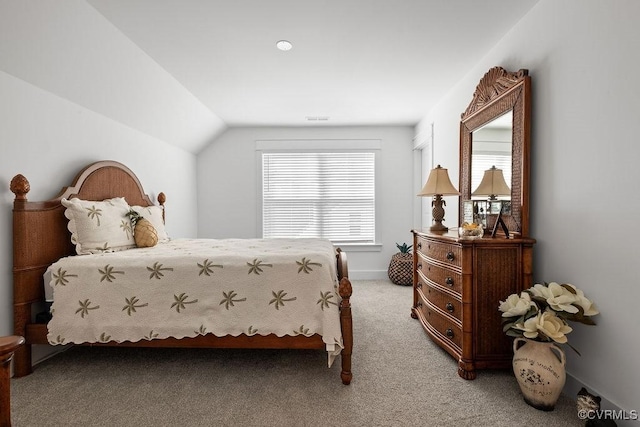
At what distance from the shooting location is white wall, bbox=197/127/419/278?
4965 millimetres

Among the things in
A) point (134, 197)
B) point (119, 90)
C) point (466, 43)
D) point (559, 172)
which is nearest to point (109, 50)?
point (119, 90)

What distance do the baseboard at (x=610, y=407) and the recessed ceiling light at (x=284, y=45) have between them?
117 inches

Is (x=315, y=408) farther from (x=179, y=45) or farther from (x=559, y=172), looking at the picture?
(x=179, y=45)

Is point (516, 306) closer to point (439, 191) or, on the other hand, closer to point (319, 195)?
point (439, 191)

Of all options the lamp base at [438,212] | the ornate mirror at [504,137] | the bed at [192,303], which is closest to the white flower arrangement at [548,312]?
the ornate mirror at [504,137]

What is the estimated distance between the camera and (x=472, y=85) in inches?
120

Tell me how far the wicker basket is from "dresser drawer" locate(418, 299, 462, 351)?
1.68 meters

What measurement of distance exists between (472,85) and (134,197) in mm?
3570

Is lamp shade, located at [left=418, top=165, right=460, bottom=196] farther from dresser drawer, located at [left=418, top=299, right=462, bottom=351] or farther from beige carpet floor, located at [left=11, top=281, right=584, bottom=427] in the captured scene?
beige carpet floor, located at [left=11, top=281, right=584, bottom=427]

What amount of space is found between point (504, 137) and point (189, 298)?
8.24 ft

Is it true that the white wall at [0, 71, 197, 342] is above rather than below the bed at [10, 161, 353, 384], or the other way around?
above

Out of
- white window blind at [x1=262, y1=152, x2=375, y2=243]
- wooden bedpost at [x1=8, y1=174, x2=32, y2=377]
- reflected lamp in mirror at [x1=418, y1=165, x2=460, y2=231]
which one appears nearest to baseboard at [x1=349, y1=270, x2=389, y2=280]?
white window blind at [x1=262, y1=152, x2=375, y2=243]

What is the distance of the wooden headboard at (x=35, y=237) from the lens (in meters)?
2.11

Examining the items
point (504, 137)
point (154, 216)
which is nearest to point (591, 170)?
point (504, 137)
